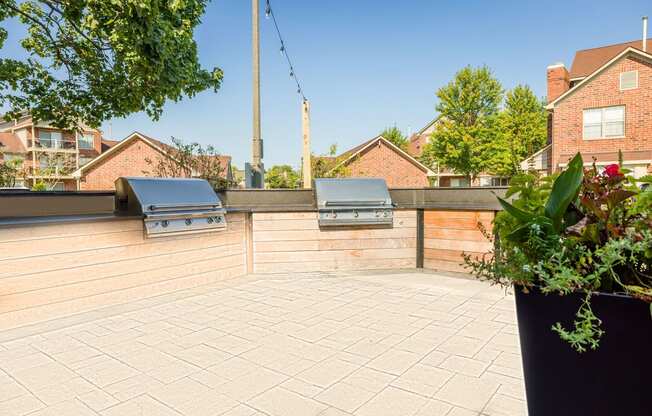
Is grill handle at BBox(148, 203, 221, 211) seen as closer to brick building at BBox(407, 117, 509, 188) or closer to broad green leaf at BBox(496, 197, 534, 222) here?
broad green leaf at BBox(496, 197, 534, 222)

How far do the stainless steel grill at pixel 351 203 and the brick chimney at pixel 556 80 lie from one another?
18.4 meters

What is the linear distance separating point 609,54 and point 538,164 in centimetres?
619

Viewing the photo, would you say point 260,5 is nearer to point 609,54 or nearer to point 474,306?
point 474,306

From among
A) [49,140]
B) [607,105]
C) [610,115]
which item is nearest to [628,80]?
[607,105]

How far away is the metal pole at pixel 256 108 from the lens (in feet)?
23.0

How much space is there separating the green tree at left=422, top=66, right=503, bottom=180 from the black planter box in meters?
21.5

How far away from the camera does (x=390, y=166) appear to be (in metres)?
25.1

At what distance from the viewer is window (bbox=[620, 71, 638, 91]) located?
15.6 m

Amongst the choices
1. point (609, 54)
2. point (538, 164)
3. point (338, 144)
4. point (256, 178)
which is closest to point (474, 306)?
point (256, 178)

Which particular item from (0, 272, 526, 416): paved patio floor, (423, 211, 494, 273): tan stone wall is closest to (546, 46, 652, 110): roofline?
(423, 211, 494, 273): tan stone wall

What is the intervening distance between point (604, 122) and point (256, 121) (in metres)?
15.8

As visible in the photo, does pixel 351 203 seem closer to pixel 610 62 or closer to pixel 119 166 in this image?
pixel 610 62

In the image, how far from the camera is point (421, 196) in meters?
5.12

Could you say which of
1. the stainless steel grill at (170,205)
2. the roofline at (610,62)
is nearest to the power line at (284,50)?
the stainless steel grill at (170,205)
